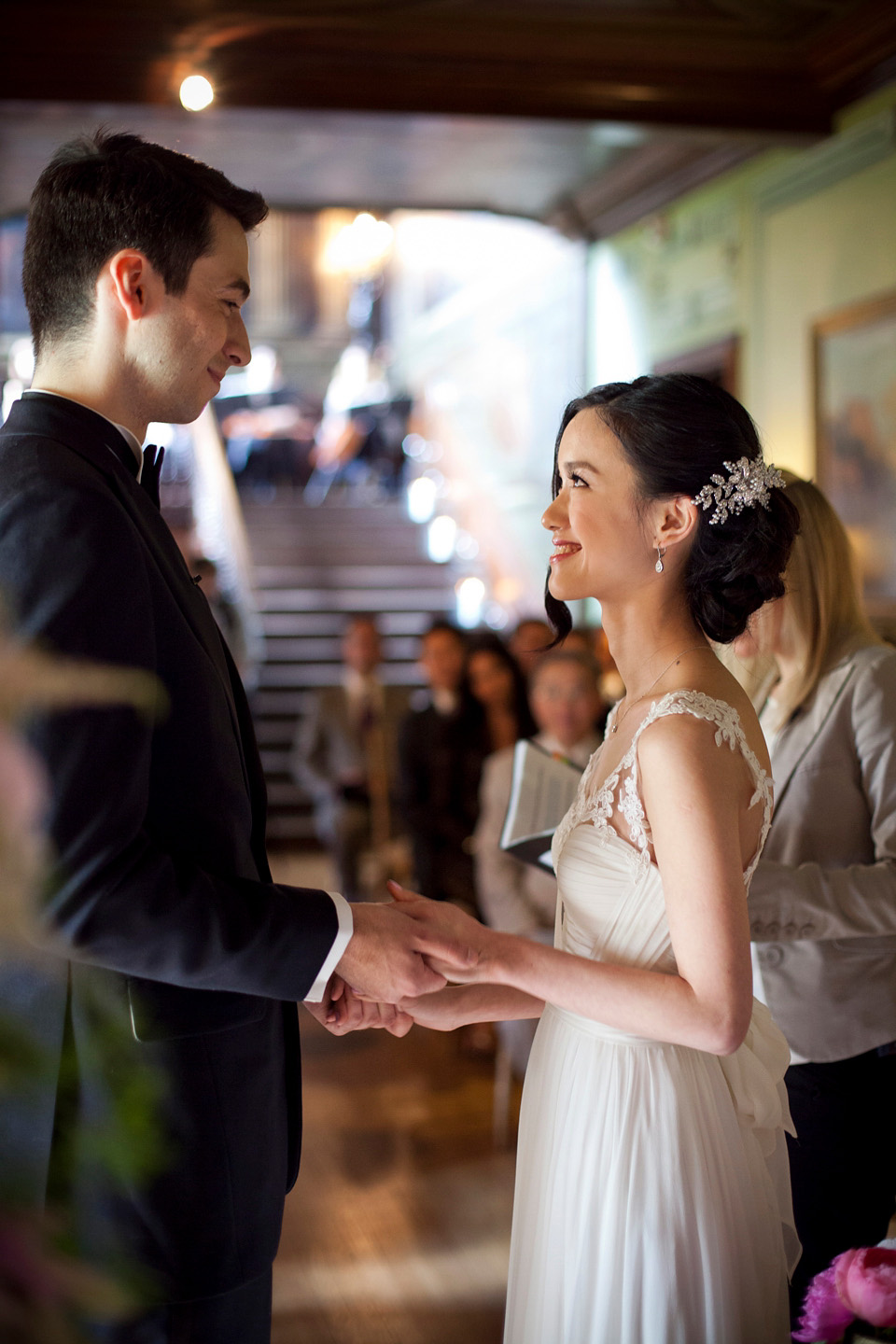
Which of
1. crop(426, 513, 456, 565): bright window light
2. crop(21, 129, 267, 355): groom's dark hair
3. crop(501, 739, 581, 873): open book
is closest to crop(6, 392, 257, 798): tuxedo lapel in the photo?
crop(21, 129, 267, 355): groom's dark hair

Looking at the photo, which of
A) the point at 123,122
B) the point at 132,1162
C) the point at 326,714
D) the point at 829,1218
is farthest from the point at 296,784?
the point at 132,1162

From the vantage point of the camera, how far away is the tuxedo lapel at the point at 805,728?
7.77 feet

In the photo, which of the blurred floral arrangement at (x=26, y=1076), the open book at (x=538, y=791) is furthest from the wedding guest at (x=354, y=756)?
the blurred floral arrangement at (x=26, y=1076)

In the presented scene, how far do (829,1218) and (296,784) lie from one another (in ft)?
27.7

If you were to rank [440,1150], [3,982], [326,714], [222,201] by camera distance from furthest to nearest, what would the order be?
[326,714] < [440,1150] < [222,201] < [3,982]

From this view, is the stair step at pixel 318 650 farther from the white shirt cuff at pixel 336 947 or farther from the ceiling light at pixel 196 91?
the white shirt cuff at pixel 336 947

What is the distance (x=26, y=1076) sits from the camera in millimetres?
667

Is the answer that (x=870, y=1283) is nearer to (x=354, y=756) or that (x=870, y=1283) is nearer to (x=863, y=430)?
(x=863, y=430)

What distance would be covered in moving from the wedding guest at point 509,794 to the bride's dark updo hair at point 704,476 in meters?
2.47

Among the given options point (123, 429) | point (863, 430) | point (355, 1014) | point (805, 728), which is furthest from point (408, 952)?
point (863, 430)

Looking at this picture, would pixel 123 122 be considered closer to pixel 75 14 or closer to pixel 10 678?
pixel 75 14

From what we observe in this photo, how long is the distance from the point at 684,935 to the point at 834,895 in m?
0.80

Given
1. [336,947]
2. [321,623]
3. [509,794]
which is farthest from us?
[321,623]

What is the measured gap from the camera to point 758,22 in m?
5.95
